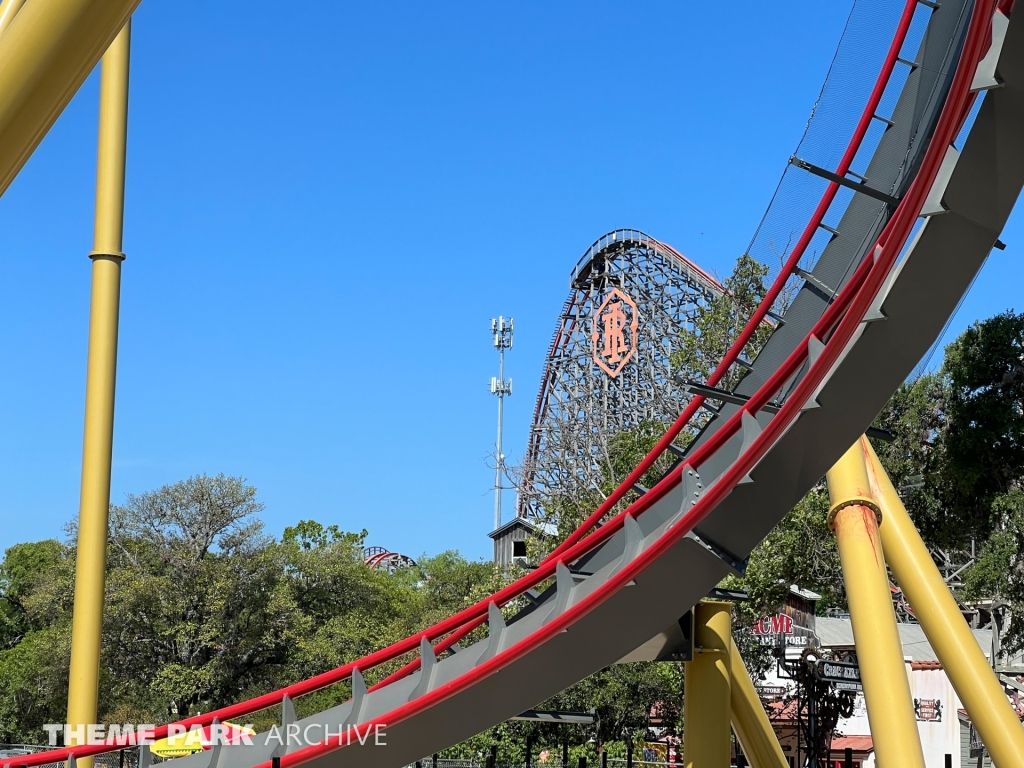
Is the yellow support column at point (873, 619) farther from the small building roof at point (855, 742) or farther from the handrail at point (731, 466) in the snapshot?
the small building roof at point (855, 742)

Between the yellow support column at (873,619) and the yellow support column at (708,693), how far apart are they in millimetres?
1151

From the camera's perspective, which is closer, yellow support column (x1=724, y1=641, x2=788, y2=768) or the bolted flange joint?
the bolted flange joint

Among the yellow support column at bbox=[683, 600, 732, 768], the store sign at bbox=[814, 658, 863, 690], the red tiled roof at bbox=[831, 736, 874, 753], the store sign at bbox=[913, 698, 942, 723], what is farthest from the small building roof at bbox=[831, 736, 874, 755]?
the yellow support column at bbox=[683, 600, 732, 768]

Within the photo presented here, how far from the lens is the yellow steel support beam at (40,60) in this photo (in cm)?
239

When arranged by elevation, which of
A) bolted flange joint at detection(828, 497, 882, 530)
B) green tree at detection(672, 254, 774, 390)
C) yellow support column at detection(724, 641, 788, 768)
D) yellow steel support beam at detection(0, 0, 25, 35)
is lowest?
yellow support column at detection(724, 641, 788, 768)

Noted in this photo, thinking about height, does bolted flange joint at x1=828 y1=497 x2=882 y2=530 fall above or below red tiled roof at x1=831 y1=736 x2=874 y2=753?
above

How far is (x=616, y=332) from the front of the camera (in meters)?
32.0

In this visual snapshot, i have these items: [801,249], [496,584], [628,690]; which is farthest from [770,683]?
[801,249]

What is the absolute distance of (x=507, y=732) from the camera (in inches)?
874

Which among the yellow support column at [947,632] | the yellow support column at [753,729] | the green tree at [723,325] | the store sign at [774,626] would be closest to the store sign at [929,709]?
the store sign at [774,626]

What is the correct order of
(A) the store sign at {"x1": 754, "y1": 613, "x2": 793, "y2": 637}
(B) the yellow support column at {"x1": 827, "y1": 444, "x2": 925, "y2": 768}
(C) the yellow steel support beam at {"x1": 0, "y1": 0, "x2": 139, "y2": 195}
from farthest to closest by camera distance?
(A) the store sign at {"x1": 754, "y1": 613, "x2": 793, "y2": 637}
(B) the yellow support column at {"x1": 827, "y1": 444, "x2": 925, "y2": 768}
(C) the yellow steel support beam at {"x1": 0, "y1": 0, "x2": 139, "y2": 195}

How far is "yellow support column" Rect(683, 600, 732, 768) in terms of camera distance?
7.41 m

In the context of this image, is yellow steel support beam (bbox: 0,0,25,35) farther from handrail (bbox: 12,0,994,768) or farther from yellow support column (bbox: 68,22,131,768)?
yellow support column (bbox: 68,22,131,768)

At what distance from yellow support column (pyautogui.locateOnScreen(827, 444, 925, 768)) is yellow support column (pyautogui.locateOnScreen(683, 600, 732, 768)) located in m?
1.15
